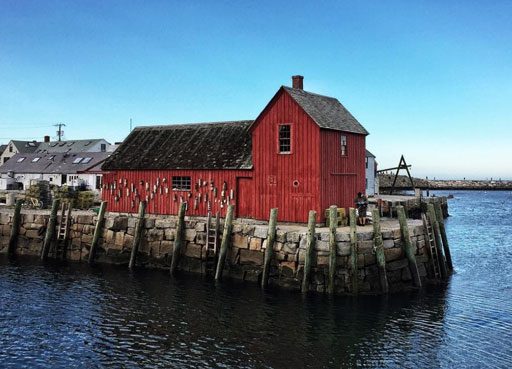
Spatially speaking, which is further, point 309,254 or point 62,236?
point 62,236

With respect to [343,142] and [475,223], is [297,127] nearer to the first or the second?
[343,142]

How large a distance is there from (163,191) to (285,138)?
8801mm

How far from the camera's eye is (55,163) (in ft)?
192

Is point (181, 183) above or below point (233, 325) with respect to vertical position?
above

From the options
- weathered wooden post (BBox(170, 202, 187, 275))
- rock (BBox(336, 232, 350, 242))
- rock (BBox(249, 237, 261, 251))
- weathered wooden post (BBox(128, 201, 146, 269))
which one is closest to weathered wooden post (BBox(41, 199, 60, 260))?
weathered wooden post (BBox(128, 201, 146, 269))

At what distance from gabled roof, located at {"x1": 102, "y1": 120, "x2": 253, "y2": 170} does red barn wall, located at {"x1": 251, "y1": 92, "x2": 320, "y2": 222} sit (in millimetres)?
1271

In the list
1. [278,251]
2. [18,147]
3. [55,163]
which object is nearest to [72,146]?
[55,163]

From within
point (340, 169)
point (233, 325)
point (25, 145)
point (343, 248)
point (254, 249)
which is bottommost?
point (233, 325)

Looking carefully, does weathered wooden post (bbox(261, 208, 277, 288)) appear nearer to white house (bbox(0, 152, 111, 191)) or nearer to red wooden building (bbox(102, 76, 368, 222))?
red wooden building (bbox(102, 76, 368, 222))

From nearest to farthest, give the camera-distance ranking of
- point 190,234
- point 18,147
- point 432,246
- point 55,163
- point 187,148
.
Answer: point 432,246
point 190,234
point 187,148
point 55,163
point 18,147

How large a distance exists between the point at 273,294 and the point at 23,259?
15.7 meters

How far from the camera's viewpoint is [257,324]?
52.6 feet

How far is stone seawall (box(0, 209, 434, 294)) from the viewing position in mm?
19500

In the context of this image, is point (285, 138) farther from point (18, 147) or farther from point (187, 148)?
point (18, 147)
